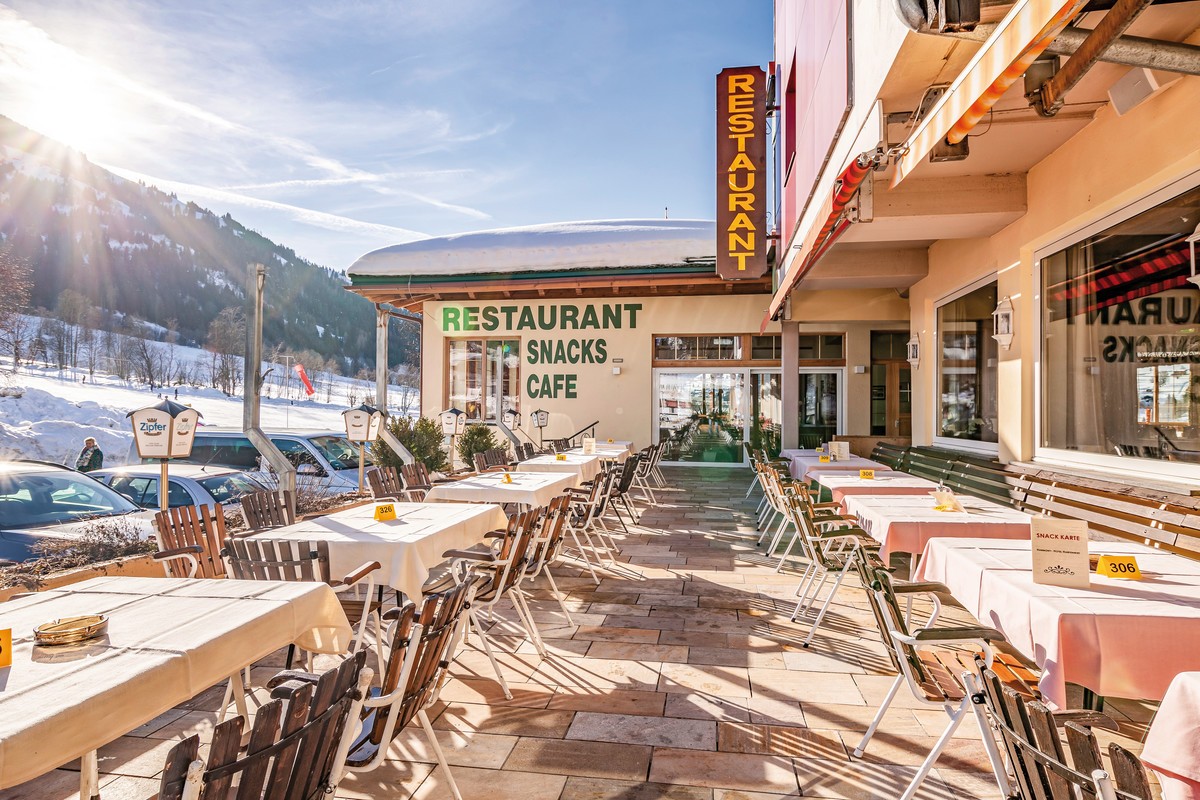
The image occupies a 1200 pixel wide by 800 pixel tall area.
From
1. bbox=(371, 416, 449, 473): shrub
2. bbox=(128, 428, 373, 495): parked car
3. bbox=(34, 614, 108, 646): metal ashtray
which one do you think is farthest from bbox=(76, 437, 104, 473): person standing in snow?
bbox=(34, 614, 108, 646): metal ashtray

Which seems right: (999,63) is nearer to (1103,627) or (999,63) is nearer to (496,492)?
(1103,627)

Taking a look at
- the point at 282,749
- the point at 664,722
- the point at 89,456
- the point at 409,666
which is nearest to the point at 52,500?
the point at 89,456

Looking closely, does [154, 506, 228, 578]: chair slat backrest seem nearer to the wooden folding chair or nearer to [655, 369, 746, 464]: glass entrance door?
the wooden folding chair

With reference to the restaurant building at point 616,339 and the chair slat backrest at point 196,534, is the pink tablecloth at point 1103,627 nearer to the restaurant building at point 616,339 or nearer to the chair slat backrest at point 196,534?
the chair slat backrest at point 196,534

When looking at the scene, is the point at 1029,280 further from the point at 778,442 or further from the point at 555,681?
the point at 778,442

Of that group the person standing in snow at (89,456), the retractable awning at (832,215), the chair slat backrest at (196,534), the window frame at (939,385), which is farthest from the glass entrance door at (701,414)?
the chair slat backrest at (196,534)

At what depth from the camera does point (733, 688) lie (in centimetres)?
344

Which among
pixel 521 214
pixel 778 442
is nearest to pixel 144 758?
pixel 778 442

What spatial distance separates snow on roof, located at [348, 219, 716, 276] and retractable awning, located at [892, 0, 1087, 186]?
34.8ft

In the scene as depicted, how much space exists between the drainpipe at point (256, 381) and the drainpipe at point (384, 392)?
2160mm

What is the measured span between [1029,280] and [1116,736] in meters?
4.44

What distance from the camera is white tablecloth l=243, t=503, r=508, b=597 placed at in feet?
11.6

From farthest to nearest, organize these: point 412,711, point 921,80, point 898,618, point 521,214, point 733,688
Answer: point 521,214 → point 921,80 → point 733,688 → point 898,618 → point 412,711

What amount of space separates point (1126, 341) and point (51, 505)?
8.08 m
